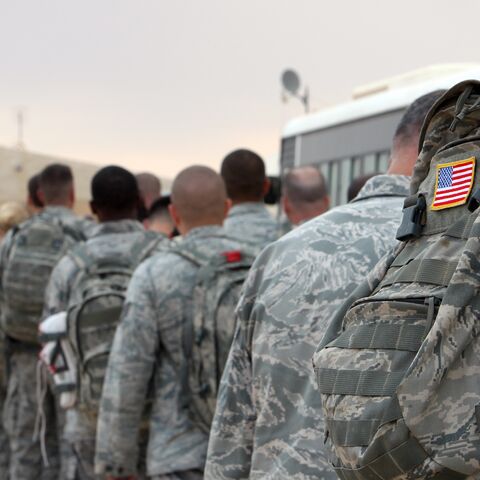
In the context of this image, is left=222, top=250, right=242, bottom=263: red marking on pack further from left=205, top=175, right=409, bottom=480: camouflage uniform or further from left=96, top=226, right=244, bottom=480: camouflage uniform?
left=205, top=175, right=409, bottom=480: camouflage uniform

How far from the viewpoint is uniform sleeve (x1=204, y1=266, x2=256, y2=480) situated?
319 cm

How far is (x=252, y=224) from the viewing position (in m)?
4.81

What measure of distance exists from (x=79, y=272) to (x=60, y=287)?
23 centimetres

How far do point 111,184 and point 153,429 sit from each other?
1.54 meters

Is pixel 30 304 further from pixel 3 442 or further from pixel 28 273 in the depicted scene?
pixel 3 442

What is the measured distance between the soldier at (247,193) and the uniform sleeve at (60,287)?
1034 millimetres

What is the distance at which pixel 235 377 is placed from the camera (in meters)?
3.20

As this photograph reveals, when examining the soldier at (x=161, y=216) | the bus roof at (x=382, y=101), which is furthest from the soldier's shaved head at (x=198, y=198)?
the bus roof at (x=382, y=101)

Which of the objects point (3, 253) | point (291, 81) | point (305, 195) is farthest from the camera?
point (291, 81)

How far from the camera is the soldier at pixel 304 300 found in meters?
2.96

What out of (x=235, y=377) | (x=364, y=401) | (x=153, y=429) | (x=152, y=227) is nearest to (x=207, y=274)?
(x=153, y=429)

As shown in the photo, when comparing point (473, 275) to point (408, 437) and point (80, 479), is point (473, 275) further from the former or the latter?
point (80, 479)

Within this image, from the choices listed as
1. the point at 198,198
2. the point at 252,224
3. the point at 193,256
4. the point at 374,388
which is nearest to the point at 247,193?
the point at 252,224

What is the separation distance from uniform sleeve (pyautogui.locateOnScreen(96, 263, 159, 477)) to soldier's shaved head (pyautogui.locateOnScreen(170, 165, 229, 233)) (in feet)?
0.98
